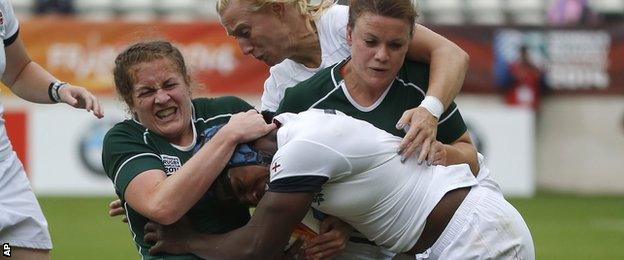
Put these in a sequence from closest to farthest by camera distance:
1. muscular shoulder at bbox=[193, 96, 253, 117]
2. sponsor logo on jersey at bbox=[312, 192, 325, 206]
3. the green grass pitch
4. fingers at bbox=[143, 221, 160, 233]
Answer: sponsor logo on jersey at bbox=[312, 192, 325, 206] → fingers at bbox=[143, 221, 160, 233] → muscular shoulder at bbox=[193, 96, 253, 117] → the green grass pitch

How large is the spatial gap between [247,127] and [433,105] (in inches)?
27.6

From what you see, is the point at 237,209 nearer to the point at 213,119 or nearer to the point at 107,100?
the point at 213,119

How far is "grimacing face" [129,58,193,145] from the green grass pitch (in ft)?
19.8

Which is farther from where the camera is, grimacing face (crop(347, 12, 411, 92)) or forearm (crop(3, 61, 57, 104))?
forearm (crop(3, 61, 57, 104))

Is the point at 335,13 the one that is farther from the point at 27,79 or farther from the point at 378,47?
the point at 27,79

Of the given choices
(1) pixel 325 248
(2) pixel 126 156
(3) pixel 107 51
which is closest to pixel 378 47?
(1) pixel 325 248

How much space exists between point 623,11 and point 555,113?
1.95 meters

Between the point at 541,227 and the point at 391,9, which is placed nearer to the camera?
the point at 391,9

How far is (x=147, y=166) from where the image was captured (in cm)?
454

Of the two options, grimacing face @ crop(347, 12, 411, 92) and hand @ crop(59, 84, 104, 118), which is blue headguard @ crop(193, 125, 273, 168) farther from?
hand @ crop(59, 84, 104, 118)

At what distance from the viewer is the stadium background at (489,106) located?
603 inches

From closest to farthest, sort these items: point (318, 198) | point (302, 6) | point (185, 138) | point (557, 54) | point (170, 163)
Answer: point (318, 198)
point (170, 163)
point (185, 138)
point (302, 6)
point (557, 54)

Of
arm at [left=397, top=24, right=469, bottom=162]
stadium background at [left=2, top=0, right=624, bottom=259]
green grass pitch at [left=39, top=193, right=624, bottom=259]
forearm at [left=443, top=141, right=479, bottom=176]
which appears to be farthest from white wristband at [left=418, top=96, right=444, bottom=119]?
stadium background at [left=2, top=0, right=624, bottom=259]

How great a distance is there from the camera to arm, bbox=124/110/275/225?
14.3 ft
